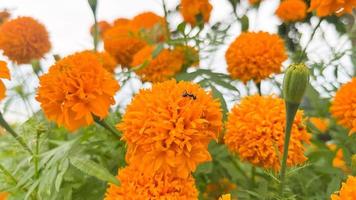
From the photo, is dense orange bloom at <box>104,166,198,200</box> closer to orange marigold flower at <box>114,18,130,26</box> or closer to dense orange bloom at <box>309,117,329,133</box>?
dense orange bloom at <box>309,117,329,133</box>

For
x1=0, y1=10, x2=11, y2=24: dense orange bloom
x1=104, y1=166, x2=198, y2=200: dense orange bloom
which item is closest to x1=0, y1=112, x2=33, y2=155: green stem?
x1=104, y1=166, x2=198, y2=200: dense orange bloom

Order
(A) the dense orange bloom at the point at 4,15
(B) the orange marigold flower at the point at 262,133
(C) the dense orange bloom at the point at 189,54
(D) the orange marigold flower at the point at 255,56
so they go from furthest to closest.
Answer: (A) the dense orange bloom at the point at 4,15
(C) the dense orange bloom at the point at 189,54
(D) the orange marigold flower at the point at 255,56
(B) the orange marigold flower at the point at 262,133

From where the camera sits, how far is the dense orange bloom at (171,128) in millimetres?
817

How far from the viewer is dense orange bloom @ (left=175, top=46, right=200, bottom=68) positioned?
4.27ft

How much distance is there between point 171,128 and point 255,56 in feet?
1.36

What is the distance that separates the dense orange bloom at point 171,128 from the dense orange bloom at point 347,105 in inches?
11.4

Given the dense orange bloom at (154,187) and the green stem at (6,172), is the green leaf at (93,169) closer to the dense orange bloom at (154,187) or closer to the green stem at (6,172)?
the dense orange bloom at (154,187)

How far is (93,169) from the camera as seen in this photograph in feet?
2.85

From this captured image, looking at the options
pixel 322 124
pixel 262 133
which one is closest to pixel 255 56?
pixel 262 133

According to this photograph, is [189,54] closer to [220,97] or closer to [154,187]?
[220,97]

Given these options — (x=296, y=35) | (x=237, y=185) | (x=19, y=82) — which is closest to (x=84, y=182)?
(x=237, y=185)

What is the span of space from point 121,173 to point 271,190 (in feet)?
1.25

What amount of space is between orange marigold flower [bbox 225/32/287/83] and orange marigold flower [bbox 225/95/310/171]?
0.66 ft

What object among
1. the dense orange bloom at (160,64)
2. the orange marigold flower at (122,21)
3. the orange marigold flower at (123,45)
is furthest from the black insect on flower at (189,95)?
the orange marigold flower at (122,21)
